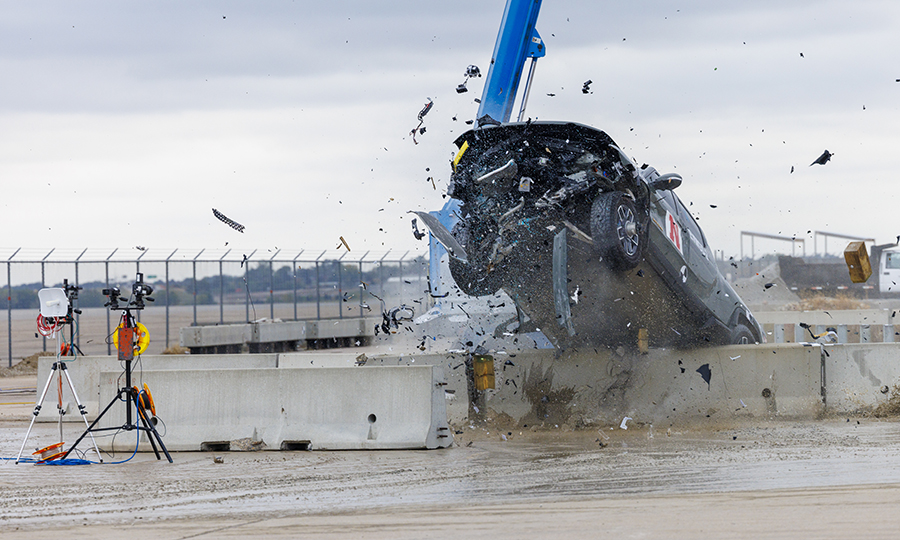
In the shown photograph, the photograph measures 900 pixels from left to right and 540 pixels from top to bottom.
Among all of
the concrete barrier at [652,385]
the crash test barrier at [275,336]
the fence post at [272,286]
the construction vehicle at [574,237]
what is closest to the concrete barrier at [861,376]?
the concrete barrier at [652,385]

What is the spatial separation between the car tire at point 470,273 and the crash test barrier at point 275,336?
47.1ft

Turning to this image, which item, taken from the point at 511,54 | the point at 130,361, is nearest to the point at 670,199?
the point at 130,361

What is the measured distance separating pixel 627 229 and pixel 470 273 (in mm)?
1910

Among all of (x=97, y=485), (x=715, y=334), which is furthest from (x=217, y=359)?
(x=715, y=334)

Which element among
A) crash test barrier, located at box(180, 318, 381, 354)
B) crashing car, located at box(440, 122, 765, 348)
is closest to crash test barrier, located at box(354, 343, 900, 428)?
crashing car, located at box(440, 122, 765, 348)

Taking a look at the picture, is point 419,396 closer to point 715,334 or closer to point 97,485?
point 97,485

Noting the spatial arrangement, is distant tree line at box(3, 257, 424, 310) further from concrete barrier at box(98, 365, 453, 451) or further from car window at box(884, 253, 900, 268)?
car window at box(884, 253, 900, 268)

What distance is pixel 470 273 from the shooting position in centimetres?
1120

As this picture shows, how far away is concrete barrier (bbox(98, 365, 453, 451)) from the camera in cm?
1038

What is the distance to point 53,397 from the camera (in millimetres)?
14383

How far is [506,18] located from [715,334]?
7.31 meters

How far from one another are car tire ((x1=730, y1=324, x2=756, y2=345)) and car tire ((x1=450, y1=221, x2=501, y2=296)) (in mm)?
3700

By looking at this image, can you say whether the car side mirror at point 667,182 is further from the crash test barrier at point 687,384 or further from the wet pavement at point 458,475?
the wet pavement at point 458,475

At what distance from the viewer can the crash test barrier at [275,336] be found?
24.6 m
